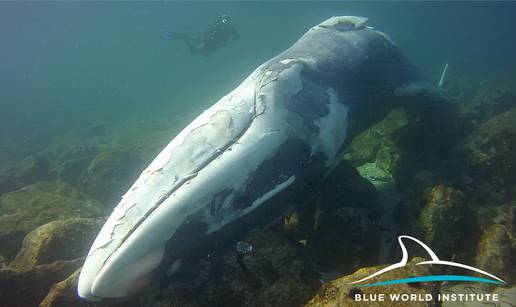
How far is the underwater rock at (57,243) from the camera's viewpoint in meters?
4.44

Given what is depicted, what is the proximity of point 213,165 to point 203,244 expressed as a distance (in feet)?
2.64

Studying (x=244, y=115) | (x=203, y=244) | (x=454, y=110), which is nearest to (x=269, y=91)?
(x=244, y=115)

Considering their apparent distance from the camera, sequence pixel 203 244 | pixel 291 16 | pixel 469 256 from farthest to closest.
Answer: pixel 291 16 → pixel 469 256 → pixel 203 244

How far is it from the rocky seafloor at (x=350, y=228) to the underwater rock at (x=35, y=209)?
0.03m

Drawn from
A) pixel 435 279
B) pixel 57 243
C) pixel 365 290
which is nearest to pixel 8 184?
pixel 57 243

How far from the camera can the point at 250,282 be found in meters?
3.22

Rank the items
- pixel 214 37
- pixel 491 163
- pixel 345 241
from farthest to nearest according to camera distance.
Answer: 1. pixel 214 37
2. pixel 491 163
3. pixel 345 241

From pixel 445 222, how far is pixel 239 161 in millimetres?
2875

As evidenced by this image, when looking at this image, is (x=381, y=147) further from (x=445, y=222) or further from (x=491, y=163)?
Result: (x=445, y=222)

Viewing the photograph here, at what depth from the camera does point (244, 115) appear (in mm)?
3846

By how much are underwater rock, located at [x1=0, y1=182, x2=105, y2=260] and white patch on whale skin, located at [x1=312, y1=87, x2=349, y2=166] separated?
5.26m

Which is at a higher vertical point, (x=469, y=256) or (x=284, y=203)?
(x=284, y=203)

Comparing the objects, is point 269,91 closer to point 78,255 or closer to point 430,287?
point 430,287

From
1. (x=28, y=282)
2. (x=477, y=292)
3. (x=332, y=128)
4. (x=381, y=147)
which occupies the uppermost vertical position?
(x=332, y=128)
